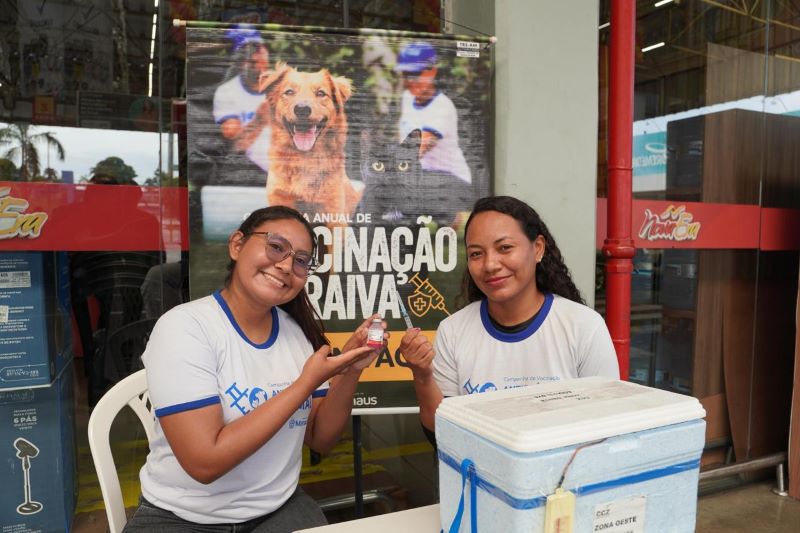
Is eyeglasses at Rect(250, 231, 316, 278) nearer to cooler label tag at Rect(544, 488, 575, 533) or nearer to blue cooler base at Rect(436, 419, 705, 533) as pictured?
blue cooler base at Rect(436, 419, 705, 533)

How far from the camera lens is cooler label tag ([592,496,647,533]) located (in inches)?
34.1

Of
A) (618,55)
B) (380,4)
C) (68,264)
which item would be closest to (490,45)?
(618,55)

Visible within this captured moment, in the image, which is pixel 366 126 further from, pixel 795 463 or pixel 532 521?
pixel 795 463

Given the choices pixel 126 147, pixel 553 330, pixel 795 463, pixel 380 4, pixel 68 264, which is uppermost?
pixel 380 4

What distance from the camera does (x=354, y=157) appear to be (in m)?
2.31

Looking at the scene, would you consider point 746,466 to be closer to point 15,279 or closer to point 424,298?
point 424,298

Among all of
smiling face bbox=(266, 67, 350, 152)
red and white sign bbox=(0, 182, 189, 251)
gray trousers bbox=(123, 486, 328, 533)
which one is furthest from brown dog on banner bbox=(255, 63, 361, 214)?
gray trousers bbox=(123, 486, 328, 533)

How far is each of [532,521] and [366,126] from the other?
1.81 metres

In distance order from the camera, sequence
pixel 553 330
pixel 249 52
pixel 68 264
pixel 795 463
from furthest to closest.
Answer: pixel 795 463
pixel 68 264
pixel 249 52
pixel 553 330

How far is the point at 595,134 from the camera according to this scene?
104 inches

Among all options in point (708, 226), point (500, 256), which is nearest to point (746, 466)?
point (708, 226)

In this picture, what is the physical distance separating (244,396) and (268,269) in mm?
355

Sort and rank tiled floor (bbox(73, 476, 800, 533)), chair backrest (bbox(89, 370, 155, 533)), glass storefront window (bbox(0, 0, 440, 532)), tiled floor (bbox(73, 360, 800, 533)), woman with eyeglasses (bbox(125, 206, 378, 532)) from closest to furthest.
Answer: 1. woman with eyeglasses (bbox(125, 206, 378, 532))
2. chair backrest (bbox(89, 370, 155, 533))
3. glass storefront window (bbox(0, 0, 440, 532))
4. tiled floor (bbox(73, 360, 800, 533))
5. tiled floor (bbox(73, 476, 800, 533))

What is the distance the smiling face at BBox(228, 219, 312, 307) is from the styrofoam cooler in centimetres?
72
